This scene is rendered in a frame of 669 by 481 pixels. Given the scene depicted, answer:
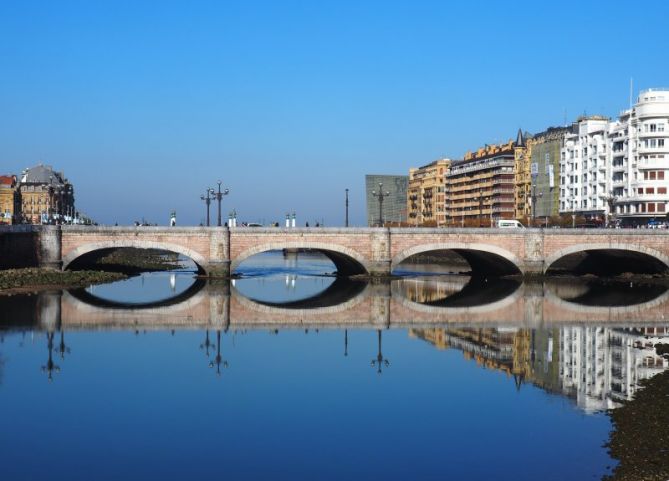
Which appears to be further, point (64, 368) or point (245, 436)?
point (64, 368)

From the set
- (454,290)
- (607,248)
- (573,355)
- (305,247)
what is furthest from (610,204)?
(573,355)

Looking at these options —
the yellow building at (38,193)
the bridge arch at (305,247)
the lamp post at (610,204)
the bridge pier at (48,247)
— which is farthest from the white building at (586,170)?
the yellow building at (38,193)

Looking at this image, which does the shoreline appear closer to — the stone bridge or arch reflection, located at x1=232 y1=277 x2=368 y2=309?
the stone bridge

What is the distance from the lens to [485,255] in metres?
92.1

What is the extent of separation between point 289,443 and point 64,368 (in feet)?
53.0

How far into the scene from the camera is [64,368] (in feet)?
124

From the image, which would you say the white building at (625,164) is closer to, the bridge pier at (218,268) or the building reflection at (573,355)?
the bridge pier at (218,268)

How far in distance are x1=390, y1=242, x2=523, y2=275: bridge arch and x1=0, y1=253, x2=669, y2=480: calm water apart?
1950 cm

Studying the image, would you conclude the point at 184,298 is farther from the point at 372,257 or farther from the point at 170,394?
the point at 170,394

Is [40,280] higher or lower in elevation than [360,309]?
higher

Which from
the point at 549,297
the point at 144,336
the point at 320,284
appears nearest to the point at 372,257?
the point at 320,284

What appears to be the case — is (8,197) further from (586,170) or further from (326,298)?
(326,298)

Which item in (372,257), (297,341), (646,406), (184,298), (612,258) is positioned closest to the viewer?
(646,406)

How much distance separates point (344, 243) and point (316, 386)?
49.1 meters
